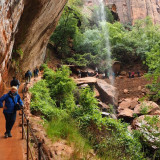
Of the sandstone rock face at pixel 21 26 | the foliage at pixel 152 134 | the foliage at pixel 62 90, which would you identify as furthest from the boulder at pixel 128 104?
the sandstone rock face at pixel 21 26

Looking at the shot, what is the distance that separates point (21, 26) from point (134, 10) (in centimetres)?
4388

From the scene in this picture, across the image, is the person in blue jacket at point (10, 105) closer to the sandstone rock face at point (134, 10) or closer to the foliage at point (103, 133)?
the foliage at point (103, 133)

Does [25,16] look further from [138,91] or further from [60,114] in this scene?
[138,91]

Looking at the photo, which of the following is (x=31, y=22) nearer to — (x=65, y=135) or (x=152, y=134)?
(x=65, y=135)

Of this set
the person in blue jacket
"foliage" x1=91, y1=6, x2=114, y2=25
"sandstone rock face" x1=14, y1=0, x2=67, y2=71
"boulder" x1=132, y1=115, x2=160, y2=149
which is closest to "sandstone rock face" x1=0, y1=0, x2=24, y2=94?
"sandstone rock face" x1=14, y1=0, x2=67, y2=71

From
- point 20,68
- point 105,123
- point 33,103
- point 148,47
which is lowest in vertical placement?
point 105,123

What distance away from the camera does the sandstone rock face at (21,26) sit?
24.9 feet

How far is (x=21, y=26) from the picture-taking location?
1199cm

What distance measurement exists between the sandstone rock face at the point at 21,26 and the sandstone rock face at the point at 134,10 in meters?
38.1

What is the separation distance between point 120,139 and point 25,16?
8.76 meters

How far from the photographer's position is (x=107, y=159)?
707 centimetres

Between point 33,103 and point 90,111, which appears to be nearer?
point 33,103

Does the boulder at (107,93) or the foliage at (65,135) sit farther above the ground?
the boulder at (107,93)

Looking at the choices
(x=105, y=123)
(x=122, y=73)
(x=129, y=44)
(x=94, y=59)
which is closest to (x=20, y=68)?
(x=105, y=123)
